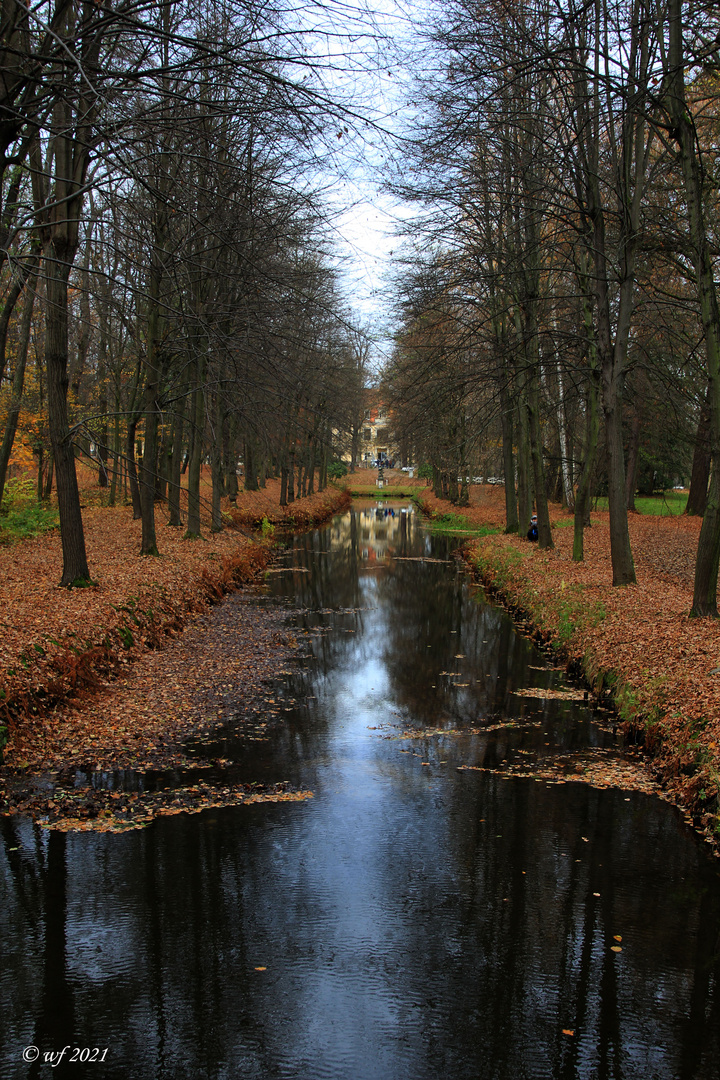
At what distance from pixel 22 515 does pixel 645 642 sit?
1835 centimetres

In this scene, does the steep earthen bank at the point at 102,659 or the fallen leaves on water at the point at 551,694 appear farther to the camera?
the fallen leaves on water at the point at 551,694

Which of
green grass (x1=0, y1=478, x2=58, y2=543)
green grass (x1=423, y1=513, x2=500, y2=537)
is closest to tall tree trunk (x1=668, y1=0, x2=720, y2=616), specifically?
green grass (x1=0, y1=478, x2=58, y2=543)

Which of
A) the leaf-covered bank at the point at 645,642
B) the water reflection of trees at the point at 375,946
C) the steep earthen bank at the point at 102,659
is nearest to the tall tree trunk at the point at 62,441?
the steep earthen bank at the point at 102,659

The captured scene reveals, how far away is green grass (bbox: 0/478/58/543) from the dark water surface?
14.6 metres

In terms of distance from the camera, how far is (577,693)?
1027 centimetres

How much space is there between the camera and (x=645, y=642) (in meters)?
9.56

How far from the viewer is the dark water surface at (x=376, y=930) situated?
3.67 metres

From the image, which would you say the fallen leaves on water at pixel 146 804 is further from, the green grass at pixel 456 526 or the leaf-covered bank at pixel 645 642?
the green grass at pixel 456 526

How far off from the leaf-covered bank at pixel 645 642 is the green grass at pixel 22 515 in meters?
12.1

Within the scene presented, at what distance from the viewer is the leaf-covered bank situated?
682cm

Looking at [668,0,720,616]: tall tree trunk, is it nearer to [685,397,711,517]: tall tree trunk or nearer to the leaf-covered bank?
the leaf-covered bank

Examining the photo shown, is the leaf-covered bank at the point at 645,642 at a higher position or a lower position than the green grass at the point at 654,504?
lower

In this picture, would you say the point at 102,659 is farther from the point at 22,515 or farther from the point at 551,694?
the point at 22,515

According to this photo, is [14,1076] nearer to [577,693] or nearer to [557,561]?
[577,693]
